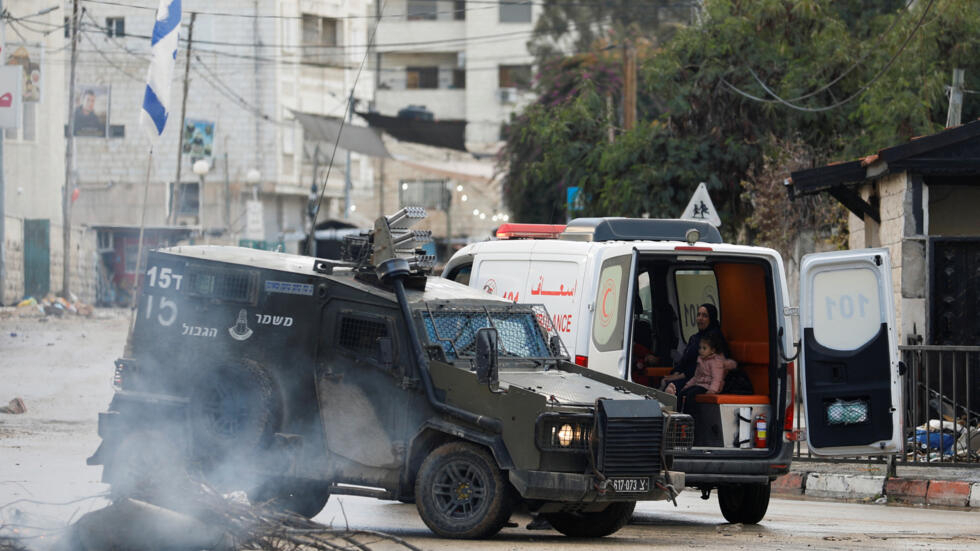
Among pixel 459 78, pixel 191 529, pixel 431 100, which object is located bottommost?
pixel 191 529

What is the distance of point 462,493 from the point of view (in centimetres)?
1000

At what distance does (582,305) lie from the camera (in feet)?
38.1

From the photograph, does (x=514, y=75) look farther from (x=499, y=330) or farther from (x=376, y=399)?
(x=376, y=399)

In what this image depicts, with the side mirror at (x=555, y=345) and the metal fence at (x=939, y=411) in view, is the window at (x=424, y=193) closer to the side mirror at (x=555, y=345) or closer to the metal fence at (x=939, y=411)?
the metal fence at (x=939, y=411)

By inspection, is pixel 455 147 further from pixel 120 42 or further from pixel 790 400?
pixel 790 400

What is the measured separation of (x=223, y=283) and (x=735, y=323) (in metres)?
4.46

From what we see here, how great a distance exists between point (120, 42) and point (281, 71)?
8.69 m

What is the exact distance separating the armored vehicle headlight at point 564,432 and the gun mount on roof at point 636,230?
3.40 metres

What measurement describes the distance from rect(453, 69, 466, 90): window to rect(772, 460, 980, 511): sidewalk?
211 feet

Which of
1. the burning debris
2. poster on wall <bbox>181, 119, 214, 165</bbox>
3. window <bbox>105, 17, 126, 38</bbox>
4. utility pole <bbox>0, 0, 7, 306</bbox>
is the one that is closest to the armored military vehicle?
the burning debris

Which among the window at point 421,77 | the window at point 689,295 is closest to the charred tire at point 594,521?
the window at point 689,295

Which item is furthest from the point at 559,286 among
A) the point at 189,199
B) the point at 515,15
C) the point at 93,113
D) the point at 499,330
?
the point at 515,15

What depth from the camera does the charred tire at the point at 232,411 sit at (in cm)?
1054

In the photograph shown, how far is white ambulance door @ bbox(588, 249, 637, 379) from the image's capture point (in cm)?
1155
